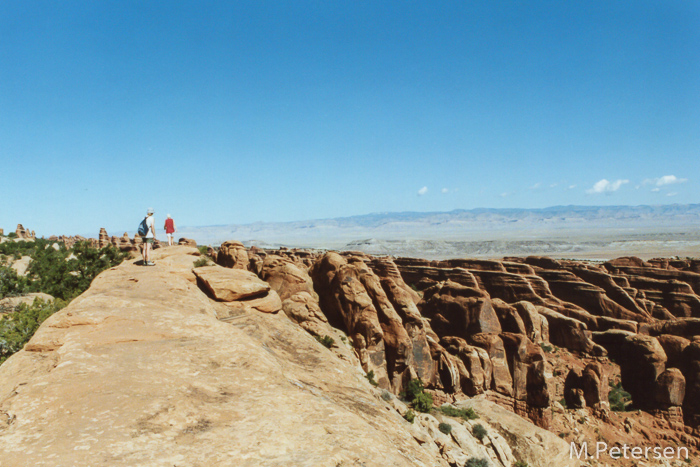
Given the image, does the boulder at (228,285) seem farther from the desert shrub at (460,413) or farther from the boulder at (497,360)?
the boulder at (497,360)

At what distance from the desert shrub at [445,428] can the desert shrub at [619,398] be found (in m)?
18.9

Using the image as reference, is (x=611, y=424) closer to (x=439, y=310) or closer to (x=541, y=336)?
(x=541, y=336)

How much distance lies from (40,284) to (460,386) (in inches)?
1356

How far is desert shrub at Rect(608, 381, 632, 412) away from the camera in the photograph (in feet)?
107

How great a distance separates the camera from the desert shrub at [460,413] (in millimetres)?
24397

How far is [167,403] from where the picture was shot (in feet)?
25.1

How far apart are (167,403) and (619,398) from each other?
37473mm

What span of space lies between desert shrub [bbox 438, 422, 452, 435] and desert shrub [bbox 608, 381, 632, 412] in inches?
745

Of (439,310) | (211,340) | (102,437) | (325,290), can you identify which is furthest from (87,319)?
(439,310)

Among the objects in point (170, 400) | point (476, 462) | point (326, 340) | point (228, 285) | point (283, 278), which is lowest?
point (476, 462)

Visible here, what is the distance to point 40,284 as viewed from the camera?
110 ft

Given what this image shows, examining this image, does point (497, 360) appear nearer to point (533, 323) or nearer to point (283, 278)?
point (533, 323)

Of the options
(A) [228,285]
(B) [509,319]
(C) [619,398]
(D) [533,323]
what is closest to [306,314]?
(A) [228,285]

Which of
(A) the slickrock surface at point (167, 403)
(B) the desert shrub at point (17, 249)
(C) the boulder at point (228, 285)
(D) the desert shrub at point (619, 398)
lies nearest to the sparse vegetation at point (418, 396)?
(C) the boulder at point (228, 285)
